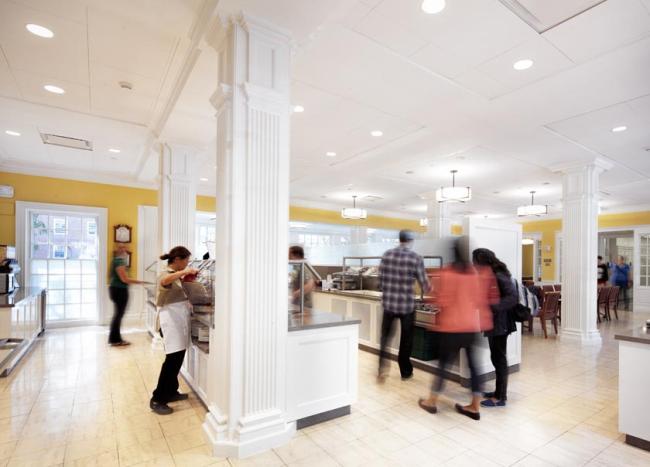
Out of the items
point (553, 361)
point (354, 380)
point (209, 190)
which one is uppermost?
point (209, 190)

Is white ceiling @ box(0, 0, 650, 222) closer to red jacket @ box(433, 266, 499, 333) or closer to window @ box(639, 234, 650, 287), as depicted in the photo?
red jacket @ box(433, 266, 499, 333)

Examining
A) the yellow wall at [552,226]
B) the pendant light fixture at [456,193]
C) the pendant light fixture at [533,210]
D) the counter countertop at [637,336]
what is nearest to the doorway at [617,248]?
the yellow wall at [552,226]

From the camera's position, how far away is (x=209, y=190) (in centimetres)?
882

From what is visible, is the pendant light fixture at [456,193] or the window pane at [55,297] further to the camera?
the window pane at [55,297]

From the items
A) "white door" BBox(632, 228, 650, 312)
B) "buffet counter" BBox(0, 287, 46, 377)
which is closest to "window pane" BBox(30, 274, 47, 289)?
"buffet counter" BBox(0, 287, 46, 377)

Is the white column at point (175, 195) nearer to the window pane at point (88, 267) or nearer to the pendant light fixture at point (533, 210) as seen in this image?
the window pane at point (88, 267)

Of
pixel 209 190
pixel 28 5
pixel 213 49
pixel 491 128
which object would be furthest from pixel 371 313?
pixel 209 190

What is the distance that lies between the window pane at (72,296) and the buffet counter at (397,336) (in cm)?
477

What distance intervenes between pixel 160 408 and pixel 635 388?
144 inches

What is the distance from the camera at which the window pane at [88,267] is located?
23.7ft

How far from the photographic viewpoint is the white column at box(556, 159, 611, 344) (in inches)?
239

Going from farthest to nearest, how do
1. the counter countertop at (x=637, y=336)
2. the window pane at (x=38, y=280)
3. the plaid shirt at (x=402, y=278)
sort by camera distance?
1. the window pane at (x=38, y=280)
2. the plaid shirt at (x=402, y=278)
3. the counter countertop at (x=637, y=336)

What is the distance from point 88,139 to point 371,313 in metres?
4.80

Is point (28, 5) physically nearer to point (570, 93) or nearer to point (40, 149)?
point (40, 149)
